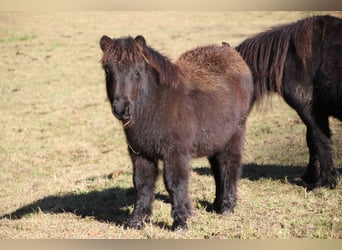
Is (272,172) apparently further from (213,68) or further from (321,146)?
(213,68)

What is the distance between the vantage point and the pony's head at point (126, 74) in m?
4.59

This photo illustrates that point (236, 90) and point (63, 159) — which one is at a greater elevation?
point (236, 90)

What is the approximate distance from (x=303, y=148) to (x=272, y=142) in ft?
2.25

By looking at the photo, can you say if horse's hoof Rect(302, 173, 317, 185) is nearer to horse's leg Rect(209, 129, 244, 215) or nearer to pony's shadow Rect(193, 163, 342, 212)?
pony's shadow Rect(193, 163, 342, 212)

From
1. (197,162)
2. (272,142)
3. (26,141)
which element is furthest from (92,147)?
(272,142)

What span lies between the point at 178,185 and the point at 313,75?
290cm

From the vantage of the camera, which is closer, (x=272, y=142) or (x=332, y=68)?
(x=332, y=68)

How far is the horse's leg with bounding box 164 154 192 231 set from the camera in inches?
197

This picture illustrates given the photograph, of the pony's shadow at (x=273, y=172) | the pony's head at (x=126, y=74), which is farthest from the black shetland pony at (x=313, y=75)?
the pony's head at (x=126, y=74)

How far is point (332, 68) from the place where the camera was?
6441 millimetres

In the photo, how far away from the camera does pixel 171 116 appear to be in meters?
5.03

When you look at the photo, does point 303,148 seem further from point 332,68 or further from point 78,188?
point 78,188

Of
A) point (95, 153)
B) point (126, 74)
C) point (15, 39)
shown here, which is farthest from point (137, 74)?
point (15, 39)

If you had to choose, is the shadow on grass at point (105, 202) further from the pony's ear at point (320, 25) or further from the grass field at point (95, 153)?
the pony's ear at point (320, 25)
